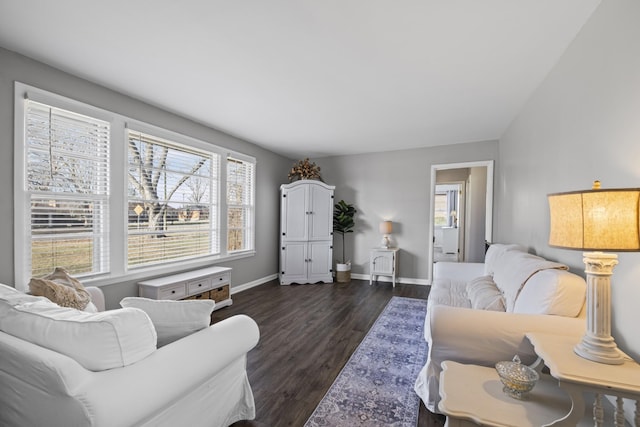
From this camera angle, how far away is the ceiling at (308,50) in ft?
5.65

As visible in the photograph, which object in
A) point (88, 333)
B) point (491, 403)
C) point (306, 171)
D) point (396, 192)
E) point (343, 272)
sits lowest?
point (343, 272)

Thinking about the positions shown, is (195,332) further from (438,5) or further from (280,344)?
(438,5)

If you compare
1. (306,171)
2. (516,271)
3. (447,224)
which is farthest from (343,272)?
(447,224)

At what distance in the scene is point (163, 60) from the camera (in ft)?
7.50

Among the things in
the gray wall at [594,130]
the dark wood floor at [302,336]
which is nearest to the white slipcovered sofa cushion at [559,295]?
the gray wall at [594,130]

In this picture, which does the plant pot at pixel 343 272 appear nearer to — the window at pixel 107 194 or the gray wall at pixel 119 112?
the gray wall at pixel 119 112

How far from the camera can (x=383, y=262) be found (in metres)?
5.01

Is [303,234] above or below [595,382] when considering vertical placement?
above

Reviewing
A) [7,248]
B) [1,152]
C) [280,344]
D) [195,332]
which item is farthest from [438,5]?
[7,248]

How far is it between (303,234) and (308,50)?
3.51 metres

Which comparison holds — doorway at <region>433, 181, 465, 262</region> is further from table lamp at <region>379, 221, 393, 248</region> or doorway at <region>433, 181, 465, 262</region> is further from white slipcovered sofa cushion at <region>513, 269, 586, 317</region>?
white slipcovered sofa cushion at <region>513, 269, 586, 317</region>

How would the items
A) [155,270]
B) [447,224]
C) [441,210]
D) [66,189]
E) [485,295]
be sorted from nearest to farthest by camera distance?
[485,295] → [66,189] → [155,270] → [447,224] → [441,210]

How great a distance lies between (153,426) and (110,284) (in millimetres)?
2238

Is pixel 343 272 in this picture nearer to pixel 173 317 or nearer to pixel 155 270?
pixel 155 270
